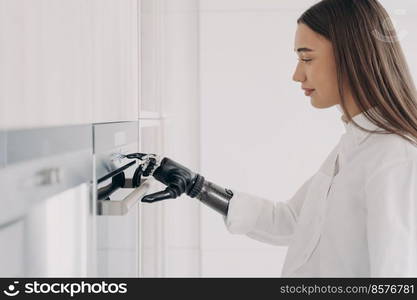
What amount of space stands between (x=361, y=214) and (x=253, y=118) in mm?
1051

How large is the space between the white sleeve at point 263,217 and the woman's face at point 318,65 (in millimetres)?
280

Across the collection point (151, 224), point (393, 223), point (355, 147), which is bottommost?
point (151, 224)

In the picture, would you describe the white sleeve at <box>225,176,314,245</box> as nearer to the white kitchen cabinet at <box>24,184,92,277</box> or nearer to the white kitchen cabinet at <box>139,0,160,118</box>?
the white kitchen cabinet at <box>139,0,160,118</box>

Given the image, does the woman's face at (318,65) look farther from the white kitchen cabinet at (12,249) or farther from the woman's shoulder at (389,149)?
the white kitchen cabinet at (12,249)

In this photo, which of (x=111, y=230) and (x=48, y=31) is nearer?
(x=48, y=31)

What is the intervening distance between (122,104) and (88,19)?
241mm

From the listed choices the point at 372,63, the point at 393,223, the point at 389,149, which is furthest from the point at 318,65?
the point at 393,223

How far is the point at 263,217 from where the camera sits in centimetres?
116

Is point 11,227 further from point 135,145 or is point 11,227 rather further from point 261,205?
point 261,205

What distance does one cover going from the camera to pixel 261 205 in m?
1.16

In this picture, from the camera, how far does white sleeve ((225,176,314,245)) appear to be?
1.12m

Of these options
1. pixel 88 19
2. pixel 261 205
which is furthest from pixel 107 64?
pixel 261 205

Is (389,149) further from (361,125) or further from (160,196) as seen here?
(160,196)

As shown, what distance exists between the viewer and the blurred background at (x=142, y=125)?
0.37 metres
